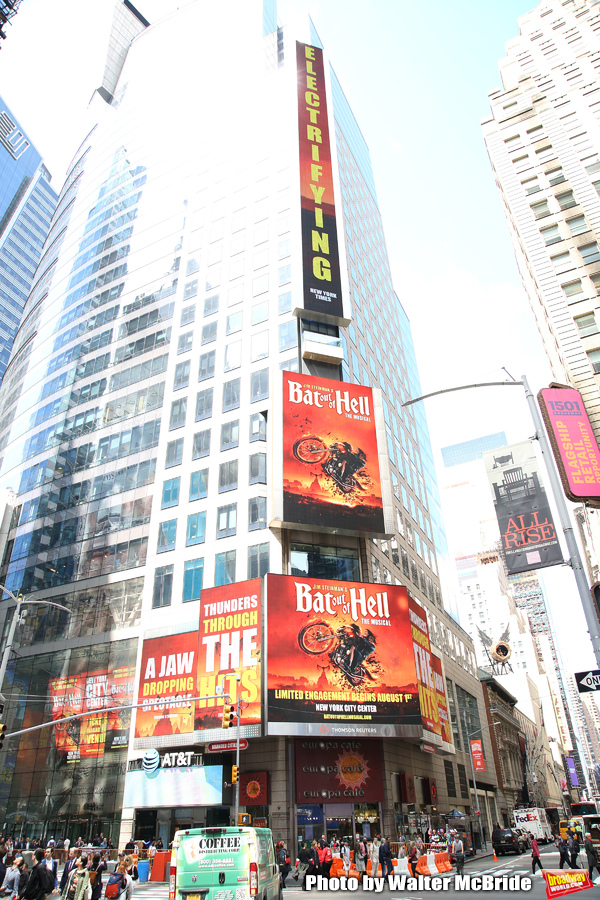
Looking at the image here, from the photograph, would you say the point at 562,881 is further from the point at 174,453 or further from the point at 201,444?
the point at 174,453

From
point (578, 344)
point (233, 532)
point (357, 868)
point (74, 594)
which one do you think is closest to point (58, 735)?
point (74, 594)

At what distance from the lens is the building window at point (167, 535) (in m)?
48.2

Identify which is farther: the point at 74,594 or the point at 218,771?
the point at 74,594

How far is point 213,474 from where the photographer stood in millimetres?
48250

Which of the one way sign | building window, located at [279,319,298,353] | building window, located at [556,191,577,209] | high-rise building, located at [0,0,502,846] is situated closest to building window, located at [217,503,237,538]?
high-rise building, located at [0,0,502,846]

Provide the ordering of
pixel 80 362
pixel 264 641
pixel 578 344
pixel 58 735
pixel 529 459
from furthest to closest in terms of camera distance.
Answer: pixel 80 362 < pixel 58 735 < pixel 264 641 < pixel 578 344 < pixel 529 459

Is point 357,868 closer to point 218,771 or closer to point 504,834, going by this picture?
point 218,771

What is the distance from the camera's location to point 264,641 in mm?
37000

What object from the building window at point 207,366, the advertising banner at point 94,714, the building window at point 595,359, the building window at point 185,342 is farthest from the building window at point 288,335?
the advertising banner at point 94,714

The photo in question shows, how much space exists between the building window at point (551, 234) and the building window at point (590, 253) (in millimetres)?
1995

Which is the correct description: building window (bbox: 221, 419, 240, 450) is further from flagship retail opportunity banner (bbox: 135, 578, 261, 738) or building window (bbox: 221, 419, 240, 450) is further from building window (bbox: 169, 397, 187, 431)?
flagship retail opportunity banner (bbox: 135, 578, 261, 738)

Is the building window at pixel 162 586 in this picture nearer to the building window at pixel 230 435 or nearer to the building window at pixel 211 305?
the building window at pixel 230 435

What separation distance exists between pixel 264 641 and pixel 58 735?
901 inches

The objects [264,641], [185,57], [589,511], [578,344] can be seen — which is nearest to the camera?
[578,344]
